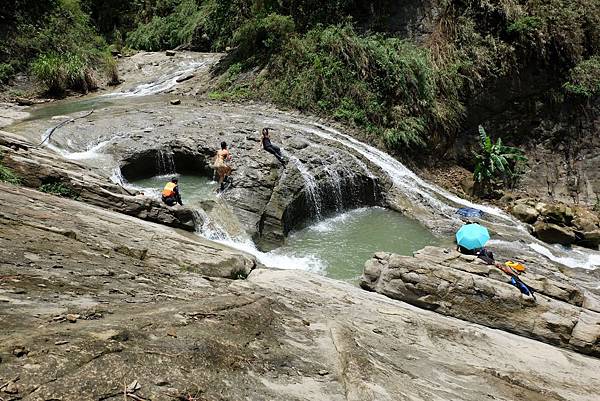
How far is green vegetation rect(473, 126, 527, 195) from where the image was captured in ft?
49.2

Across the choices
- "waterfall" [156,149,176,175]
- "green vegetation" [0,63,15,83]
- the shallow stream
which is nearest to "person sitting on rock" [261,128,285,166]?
the shallow stream

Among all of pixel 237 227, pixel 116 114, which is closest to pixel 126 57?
pixel 116 114

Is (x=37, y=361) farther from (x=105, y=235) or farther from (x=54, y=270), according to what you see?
(x=105, y=235)

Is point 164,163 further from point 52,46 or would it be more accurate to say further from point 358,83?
point 52,46

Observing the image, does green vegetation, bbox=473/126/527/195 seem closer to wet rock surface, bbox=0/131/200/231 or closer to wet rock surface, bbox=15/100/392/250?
wet rock surface, bbox=15/100/392/250

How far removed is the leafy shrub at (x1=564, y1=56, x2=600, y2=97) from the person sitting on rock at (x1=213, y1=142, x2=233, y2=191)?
46.1 ft

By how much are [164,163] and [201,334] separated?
895 centimetres

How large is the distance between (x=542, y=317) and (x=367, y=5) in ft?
52.1

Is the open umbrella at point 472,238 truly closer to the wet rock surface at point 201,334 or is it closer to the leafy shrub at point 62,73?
the wet rock surface at point 201,334

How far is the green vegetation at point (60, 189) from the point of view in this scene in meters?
6.88

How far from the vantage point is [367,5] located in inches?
712

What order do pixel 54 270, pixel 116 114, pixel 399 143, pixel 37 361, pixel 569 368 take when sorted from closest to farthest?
pixel 37 361 → pixel 54 270 → pixel 569 368 → pixel 116 114 → pixel 399 143

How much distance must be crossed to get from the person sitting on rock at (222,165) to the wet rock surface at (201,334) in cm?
442

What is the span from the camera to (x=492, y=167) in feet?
49.5
